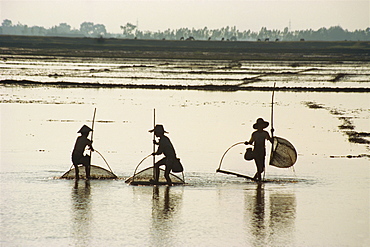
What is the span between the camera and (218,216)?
9.09 meters

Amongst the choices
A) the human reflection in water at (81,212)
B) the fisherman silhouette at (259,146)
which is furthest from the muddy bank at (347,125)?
the human reflection in water at (81,212)

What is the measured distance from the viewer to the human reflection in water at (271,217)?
7.86 meters

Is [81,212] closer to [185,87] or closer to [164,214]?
[164,214]

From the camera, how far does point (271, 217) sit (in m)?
8.97

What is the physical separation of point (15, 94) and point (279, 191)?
19758 millimetres

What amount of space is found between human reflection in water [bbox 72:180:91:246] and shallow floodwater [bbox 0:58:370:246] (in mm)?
13

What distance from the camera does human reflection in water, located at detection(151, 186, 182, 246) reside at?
7820mm

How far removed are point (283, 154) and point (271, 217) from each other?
10.7 feet

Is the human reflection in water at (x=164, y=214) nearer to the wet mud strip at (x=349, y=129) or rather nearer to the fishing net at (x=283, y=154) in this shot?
the fishing net at (x=283, y=154)

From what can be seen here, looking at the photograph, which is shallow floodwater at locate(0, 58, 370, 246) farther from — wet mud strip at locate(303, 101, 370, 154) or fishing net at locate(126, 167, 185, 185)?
fishing net at locate(126, 167, 185, 185)

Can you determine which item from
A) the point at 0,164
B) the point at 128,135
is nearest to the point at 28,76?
the point at 128,135

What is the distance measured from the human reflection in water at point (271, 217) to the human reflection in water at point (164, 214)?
943 millimetres

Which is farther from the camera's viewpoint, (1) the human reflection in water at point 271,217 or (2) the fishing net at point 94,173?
(2) the fishing net at point 94,173

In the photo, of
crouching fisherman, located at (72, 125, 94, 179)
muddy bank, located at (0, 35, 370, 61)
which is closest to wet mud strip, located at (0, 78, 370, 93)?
crouching fisherman, located at (72, 125, 94, 179)
